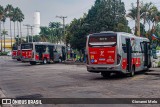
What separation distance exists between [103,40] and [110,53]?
1.03 m

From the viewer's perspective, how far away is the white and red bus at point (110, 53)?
18828mm

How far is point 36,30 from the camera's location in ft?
601

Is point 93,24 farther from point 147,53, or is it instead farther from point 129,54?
point 129,54

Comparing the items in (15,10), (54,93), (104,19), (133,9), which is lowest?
(54,93)

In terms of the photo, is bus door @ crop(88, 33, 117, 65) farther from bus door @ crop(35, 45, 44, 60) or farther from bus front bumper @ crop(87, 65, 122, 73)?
bus door @ crop(35, 45, 44, 60)

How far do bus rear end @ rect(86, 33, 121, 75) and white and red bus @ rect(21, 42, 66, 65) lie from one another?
1977 cm

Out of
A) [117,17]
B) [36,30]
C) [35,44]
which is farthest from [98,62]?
[36,30]

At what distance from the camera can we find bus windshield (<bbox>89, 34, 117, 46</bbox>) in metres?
19.0

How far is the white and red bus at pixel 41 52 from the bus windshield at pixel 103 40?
19.8 metres

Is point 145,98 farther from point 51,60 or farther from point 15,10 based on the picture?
point 15,10

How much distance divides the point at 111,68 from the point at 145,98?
7546mm

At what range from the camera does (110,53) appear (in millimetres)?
18938

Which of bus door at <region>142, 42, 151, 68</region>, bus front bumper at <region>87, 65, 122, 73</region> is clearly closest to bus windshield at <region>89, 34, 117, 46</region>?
bus front bumper at <region>87, 65, 122, 73</region>

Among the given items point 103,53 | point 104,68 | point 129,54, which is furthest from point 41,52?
point 104,68
